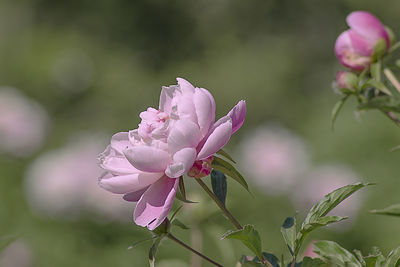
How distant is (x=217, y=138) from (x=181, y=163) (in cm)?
3

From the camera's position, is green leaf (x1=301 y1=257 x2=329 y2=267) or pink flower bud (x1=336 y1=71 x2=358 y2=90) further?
pink flower bud (x1=336 y1=71 x2=358 y2=90)

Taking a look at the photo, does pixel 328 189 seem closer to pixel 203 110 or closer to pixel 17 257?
pixel 17 257

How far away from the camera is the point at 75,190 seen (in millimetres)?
1963

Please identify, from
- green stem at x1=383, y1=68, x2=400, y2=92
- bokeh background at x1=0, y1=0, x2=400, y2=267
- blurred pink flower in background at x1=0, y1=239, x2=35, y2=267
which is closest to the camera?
green stem at x1=383, y1=68, x2=400, y2=92

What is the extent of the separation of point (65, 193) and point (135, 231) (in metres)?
0.26

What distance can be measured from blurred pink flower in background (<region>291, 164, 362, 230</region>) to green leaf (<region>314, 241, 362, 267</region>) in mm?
1442

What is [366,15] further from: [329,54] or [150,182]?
[329,54]

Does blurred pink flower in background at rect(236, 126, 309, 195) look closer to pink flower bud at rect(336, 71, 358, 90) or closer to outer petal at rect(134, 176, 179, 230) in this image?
pink flower bud at rect(336, 71, 358, 90)

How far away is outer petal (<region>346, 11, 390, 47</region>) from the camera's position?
29.4 inches

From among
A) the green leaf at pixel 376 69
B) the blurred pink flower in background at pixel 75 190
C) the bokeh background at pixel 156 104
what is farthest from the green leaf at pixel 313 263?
the blurred pink flower in background at pixel 75 190

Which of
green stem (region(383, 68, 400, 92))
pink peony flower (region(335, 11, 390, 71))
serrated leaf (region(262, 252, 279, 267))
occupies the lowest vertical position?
serrated leaf (region(262, 252, 279, 267))

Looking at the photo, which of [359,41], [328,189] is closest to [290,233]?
[359,41]

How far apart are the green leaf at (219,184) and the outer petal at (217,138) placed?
6 centimetres

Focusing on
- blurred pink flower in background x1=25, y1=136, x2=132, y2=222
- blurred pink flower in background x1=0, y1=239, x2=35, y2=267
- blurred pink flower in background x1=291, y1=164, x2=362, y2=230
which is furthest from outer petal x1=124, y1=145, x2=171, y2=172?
blurred pink flower in background x1=291, y1=164, x2=362, y2=230
